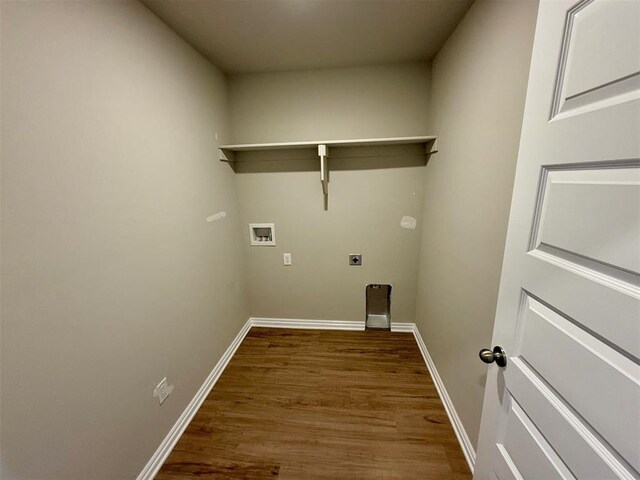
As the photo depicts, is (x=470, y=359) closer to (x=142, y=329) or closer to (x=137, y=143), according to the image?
(x=142, y=329)

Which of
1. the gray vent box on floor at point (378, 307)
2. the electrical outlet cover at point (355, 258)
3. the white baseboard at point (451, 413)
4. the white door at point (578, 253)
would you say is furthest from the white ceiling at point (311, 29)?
the white baseboard at point (451, 413)

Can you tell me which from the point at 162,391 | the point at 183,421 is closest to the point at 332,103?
the point at 162,391

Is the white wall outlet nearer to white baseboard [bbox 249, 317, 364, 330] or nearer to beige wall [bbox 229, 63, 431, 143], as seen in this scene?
white baseboard [bbox 249, 317, 364, 330]

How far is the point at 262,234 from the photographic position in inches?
90.2

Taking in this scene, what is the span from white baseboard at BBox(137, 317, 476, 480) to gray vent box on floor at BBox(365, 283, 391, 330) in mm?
78

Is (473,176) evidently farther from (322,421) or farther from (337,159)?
(322,421)

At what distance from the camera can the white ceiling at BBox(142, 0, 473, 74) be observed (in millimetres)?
1204

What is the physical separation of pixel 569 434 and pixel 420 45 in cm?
202

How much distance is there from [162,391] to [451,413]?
1.73 meters

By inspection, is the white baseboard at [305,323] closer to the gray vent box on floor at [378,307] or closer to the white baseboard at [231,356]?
the white baseboard at [231,356]

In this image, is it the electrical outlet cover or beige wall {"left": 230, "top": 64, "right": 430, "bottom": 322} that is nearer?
beige wall {"left": 230, "top": 64, "right": 430, "bottom": 322}

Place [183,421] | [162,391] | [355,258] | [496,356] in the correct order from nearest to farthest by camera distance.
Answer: [496,356] → [162,391] → [183,421] → [355,258]

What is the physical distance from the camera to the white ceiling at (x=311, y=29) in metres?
1.20

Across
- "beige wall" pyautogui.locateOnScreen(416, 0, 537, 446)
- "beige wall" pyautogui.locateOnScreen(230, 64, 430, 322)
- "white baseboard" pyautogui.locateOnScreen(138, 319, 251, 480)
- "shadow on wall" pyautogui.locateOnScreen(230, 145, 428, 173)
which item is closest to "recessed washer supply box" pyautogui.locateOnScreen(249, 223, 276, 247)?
"beige wall" pyautogui.locateOnScreen(230, 64, 430, 322)
